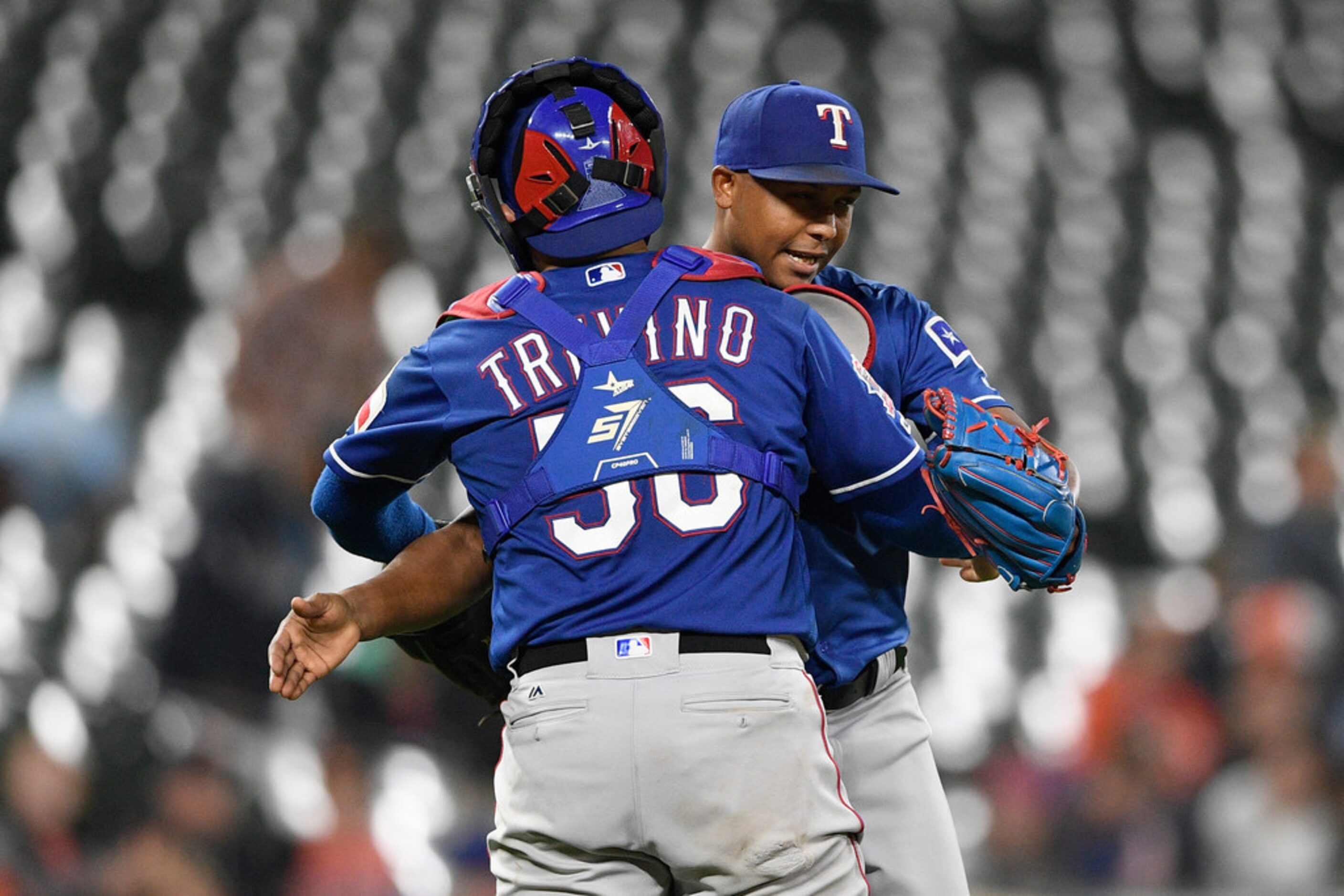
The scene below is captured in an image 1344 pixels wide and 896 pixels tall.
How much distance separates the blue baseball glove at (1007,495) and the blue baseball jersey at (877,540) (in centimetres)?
23

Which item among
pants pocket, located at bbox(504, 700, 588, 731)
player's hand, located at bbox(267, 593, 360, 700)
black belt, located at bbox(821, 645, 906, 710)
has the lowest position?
black belt, located at bbox(821, 645, 906, 710)

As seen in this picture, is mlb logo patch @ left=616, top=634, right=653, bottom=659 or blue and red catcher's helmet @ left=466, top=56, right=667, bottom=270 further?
blue and red catcher's helmet @ left=466, top=56, right=667, bottom=270

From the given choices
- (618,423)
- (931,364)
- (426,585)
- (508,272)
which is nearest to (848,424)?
(618,423)

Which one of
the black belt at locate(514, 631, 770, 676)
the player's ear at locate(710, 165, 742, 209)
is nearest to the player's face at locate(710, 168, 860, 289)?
the player's ear at locate(710, 165, 742, 209)

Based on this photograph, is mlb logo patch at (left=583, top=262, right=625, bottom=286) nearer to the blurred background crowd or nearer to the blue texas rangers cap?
the blue texas rangers cap

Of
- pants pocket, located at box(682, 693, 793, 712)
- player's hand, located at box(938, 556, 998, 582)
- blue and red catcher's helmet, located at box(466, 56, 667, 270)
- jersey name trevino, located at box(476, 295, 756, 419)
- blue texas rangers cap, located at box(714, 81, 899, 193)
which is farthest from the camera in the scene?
blue texas rangers cap, located at box(714, 81, 899, 193)

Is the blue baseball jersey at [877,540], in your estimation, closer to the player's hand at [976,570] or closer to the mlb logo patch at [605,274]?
the player's hand at [976,570]

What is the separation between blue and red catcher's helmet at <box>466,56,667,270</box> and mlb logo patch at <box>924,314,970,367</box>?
444 millimetres

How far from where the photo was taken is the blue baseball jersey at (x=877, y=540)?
1.89m

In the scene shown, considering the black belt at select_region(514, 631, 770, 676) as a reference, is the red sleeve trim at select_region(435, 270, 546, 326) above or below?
above

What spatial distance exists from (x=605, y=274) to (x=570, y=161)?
0.13 m

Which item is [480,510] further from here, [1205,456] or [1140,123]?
[1140,123]

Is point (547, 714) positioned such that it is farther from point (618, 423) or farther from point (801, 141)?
point (801, 141)

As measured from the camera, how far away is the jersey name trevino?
5.19ft
